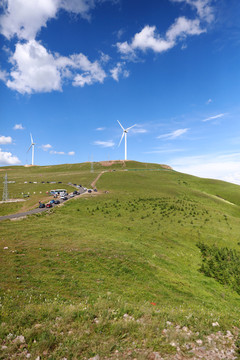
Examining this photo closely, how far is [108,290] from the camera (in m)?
15.6

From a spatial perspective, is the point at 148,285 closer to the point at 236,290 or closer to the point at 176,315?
the point at 176,315

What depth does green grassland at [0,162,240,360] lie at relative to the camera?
8.58 meters

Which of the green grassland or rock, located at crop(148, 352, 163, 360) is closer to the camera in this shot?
rock, located at crop(148, 352, 163, 360)

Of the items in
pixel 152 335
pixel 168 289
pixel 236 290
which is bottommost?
pixel 236 290

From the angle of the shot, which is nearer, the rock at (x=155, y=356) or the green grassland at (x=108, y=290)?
the rock at (x=155, y=356)

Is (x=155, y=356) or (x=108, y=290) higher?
(x=155, y=356)

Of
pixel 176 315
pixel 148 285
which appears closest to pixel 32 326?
pixel 176 315

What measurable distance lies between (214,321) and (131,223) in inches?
1201

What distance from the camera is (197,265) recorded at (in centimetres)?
2708

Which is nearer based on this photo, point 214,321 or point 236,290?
point 214,321

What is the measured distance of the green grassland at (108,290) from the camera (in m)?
8.58

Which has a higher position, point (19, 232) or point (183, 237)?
point (19, 232)

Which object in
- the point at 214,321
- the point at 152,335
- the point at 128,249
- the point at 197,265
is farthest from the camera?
the point at 197,265

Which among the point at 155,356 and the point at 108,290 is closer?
the point at 155,356
